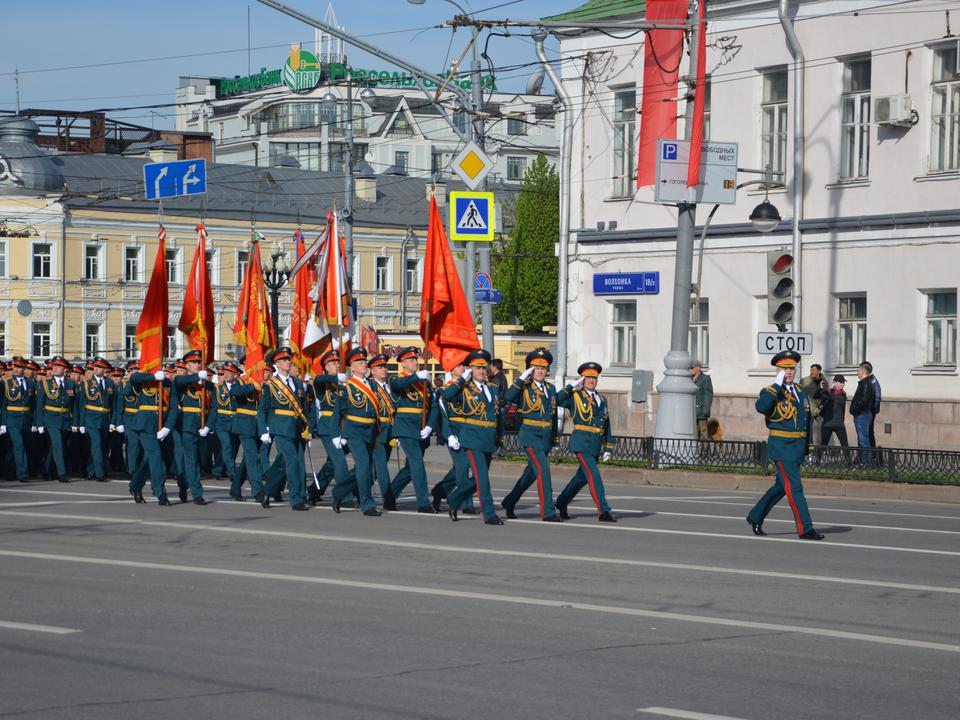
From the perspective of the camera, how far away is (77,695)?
727 cm

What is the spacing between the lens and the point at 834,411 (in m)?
25.4

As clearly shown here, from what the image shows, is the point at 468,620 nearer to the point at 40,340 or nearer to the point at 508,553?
the point at 508,553

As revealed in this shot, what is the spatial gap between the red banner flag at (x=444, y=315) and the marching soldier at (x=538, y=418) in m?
2.71

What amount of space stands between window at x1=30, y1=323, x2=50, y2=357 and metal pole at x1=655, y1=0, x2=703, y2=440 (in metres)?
49.9

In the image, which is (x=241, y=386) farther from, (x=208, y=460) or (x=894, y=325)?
(x=894, y=325)

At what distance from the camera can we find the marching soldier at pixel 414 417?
16844 mm

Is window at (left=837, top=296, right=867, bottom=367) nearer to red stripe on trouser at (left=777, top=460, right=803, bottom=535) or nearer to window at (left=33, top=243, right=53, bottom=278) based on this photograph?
red stripe on trouser at (left=777, top=460, right=803, bottom=535)

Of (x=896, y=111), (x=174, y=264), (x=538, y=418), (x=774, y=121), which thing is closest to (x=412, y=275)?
(x=174, y=264)

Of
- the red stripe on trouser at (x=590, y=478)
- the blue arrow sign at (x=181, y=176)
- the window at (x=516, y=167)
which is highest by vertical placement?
the window at (x=516, y=167)

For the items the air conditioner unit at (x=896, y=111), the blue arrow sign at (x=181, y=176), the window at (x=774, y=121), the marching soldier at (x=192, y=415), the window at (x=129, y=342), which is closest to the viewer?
the marching soldier at (x=192, y=415)

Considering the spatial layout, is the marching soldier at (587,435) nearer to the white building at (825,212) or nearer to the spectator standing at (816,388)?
the spectator standing at (816,388)

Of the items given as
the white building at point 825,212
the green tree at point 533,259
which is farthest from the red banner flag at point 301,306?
the green tree at point 533,259

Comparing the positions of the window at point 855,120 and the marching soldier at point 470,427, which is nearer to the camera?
the marching soldier at point 470,427

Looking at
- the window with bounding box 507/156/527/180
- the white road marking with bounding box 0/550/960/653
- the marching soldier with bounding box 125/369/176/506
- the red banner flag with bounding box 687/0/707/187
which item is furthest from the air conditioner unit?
the window with bounding box 507/156/527/180
